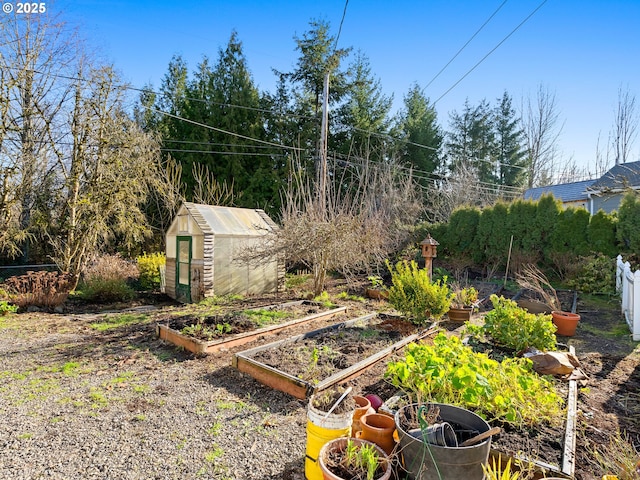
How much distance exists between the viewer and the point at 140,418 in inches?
123

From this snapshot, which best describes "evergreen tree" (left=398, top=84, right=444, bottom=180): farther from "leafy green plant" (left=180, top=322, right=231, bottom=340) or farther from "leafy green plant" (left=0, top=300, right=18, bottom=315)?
"leafy green plant" (left=0, top=300, right=18, bottom=315)

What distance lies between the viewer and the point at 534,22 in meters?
6.09

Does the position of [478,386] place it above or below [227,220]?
below

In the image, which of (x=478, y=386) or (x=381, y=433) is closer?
(x=381, y=433)

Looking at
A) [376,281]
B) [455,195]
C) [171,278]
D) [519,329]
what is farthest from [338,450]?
[455,195]

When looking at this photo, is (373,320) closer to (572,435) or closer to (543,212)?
(572,435)

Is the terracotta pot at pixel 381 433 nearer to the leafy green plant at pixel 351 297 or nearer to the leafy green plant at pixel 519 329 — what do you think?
the leafy green plant at pixel 519 329

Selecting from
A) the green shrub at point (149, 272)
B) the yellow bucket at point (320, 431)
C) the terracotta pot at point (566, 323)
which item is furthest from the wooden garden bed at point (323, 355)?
the green shrub at point (149, 272)

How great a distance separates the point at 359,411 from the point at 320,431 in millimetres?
518

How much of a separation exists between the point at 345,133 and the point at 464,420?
16848 millimetres

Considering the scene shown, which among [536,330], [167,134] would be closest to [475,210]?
[536,330]

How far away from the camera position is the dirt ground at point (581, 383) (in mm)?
2398

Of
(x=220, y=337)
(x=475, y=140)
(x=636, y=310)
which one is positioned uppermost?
(x=475, y=140)

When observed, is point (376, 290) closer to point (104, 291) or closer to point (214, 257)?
point (214, 257)
